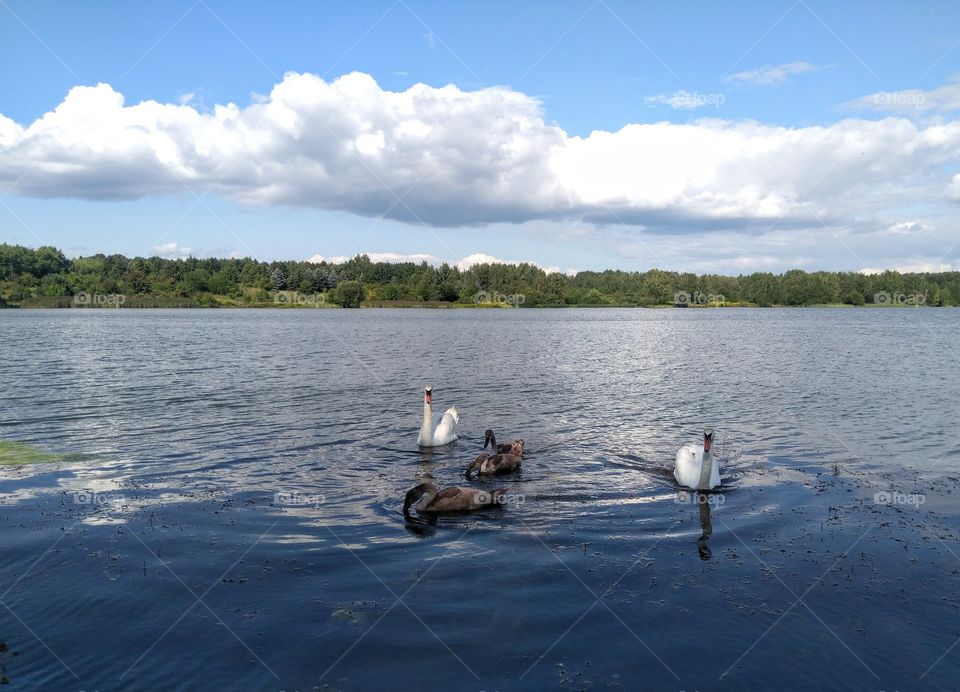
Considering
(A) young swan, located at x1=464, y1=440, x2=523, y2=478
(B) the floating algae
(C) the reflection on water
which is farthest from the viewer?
(B) the floating algae

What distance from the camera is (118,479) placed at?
16234mm

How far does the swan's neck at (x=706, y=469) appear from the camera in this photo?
15.5 meters

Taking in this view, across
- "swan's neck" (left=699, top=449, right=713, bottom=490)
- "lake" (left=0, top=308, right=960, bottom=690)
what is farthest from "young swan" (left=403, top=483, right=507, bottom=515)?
"swan's neck" (left=699, top=449, right=713, bottom=490)

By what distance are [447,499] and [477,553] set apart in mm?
2191

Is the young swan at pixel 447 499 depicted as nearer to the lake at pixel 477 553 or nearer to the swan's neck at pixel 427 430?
the lake at pixel 477 553

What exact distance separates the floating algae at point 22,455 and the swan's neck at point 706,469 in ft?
53.9

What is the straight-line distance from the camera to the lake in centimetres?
845

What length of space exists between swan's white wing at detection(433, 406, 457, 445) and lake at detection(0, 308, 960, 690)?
0.47 metres

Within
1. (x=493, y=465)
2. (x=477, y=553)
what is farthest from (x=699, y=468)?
(x=477, y=553)

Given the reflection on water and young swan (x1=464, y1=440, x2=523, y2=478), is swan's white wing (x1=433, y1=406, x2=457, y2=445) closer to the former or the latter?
young swan (x1=464, y1=440, x2=523, y2=478)

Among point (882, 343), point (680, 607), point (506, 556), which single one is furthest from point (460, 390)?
point (882, 343)

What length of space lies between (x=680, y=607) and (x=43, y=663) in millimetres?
8334

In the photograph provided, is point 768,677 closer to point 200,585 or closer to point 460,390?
point 200,585

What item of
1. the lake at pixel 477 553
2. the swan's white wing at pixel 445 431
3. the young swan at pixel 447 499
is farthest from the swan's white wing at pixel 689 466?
the swan's white wing at pixel 445 431
